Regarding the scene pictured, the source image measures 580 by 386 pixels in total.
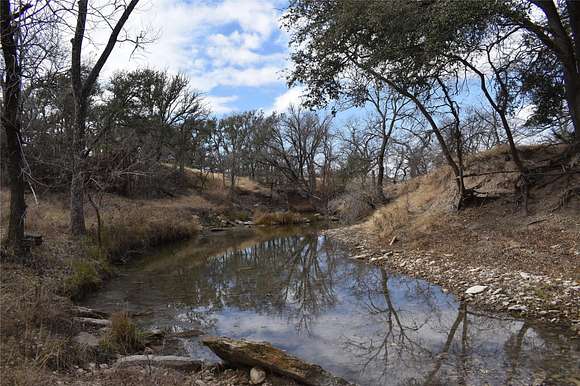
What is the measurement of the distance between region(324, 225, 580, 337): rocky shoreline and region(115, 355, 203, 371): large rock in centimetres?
608

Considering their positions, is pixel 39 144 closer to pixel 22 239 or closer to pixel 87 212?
pixel 87 212

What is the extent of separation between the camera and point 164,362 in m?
6.42

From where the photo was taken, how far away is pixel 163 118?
136 ft

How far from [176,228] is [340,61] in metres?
13.1

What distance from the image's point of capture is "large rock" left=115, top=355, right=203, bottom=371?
6.11m

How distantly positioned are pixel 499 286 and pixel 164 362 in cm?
736

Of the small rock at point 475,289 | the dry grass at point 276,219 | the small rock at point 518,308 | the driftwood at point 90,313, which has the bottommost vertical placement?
the driftwood at point 90,313

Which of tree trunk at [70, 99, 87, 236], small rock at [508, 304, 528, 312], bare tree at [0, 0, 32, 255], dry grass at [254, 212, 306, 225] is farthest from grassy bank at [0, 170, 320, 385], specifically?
dry grass at [254, 212, 306, 225]

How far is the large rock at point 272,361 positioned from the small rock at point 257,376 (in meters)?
0.10

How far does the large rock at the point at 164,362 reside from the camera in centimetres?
611

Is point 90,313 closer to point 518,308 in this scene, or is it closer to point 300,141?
point 518,308

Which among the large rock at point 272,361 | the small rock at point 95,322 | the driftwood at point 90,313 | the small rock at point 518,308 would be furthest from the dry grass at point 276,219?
the large rock at point 272,361

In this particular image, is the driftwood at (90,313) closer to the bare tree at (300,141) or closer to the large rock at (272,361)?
the large rock at (272,361)

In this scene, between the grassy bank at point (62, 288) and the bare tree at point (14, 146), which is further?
the bare tree at point (14, 146)
